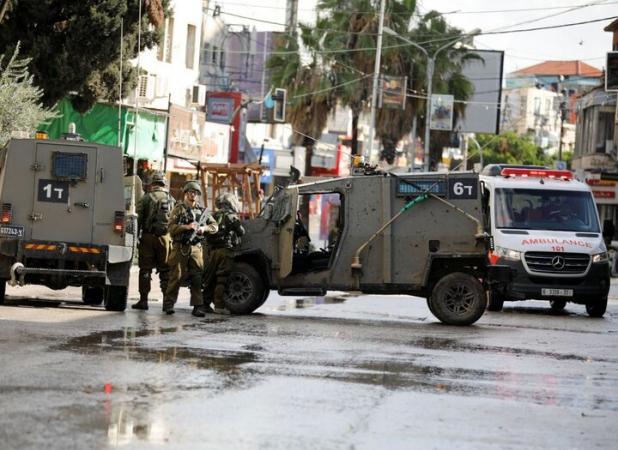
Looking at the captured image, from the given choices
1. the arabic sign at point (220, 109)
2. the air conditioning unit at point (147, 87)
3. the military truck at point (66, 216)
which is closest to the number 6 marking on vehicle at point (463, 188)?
the military truck at point (66, 216)

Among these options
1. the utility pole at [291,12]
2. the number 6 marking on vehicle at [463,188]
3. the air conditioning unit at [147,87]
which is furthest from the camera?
the utility pole at [291,12]

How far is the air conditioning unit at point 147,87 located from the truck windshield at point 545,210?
70.0 feet

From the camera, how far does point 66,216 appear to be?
17.5 metres

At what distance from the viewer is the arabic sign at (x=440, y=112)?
52728mm

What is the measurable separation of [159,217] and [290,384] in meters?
7.64

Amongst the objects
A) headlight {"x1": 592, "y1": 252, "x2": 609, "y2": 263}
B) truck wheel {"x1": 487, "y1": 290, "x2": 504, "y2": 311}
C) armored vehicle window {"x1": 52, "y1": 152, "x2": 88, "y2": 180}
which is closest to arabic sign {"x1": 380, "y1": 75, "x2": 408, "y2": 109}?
truck wheel {"x1": 487, "y1": 290, "x2": 504, "y2": 311}

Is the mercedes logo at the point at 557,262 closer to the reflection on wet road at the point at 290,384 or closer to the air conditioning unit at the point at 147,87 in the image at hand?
the reflection on wet road at the point at 290,384

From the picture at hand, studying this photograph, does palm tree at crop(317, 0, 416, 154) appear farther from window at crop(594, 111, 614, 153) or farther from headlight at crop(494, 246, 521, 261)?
headlight at crop(494, 246, 521, 261)

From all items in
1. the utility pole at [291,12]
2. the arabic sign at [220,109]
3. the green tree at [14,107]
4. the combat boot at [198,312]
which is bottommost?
the combat boot at [198,312]

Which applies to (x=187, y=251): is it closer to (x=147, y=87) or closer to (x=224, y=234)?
(x=224, y=234)

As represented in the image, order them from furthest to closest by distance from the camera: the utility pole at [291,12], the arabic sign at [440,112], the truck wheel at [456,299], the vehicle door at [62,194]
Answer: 1. the utility pole at [291,12]
2. the arabic sign at [440,112]
3. the truck wheel at [456,299]
4. the vehicle door at [62,194]

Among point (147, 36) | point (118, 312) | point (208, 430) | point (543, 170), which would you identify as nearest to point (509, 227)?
point (543, 170)

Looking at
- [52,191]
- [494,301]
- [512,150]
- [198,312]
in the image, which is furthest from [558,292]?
[512,150]

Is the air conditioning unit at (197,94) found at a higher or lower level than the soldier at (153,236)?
higher
